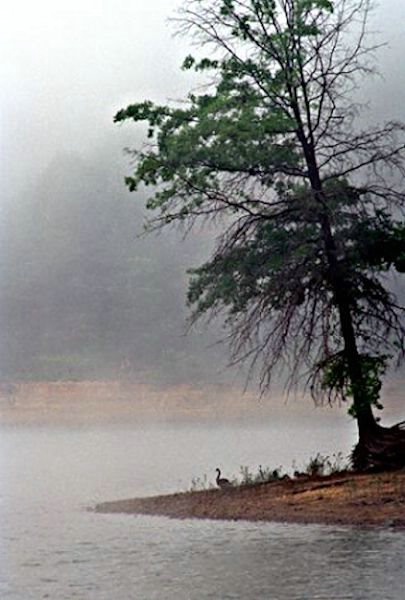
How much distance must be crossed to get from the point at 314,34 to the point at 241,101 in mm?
2602

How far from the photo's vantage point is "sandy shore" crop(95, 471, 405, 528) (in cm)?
2625

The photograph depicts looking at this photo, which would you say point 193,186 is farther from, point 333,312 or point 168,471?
point 168,471

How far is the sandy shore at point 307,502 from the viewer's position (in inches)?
1033

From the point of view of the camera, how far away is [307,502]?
93.2 feet

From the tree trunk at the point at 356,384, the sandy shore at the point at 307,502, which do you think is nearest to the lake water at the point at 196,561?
the sandy shore at the point at 307,502

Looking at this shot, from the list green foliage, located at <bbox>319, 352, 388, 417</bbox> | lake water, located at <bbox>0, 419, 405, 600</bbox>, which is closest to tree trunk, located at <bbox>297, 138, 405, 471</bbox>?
green foliage, located at <bbox>319, 352, 388, 417</bbox>

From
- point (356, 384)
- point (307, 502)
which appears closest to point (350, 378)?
point (356, 384)

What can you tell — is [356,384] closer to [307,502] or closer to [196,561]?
[307,502]

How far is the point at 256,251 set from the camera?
3312cm

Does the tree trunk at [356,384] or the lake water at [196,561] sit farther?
the tree trunk at [356,384]

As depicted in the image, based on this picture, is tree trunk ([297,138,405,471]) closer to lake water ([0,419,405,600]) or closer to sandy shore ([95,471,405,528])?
sandy shore ([95,471,405,528])

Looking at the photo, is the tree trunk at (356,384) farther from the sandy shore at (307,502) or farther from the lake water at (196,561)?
the lake water at (196,561)

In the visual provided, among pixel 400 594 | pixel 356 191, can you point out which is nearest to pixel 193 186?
pixel 356 191

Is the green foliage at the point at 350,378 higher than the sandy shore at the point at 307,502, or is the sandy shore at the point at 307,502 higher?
the green foliage at the point at 350,378
